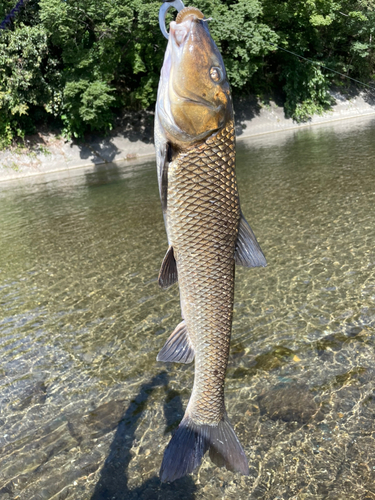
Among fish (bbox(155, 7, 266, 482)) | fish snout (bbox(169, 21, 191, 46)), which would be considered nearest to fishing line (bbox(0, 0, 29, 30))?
fish snout (bbox(169, 21, 191, 46))

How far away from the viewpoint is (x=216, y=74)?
2461 millimetres

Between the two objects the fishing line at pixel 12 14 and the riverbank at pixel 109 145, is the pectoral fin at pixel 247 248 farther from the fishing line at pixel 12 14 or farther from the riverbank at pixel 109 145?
the fishing line at pixel 12 14

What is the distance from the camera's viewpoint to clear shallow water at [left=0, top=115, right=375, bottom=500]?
3.71m

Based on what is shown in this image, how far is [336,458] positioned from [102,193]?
596 inches

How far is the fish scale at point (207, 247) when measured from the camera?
252 cm

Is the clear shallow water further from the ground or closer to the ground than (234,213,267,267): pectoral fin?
closer to the ground

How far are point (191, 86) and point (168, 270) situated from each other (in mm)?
1130

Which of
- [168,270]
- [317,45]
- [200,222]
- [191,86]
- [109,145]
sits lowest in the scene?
[168,270]

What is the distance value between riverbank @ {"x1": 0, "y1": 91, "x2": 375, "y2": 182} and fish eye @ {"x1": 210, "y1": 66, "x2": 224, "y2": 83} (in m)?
27.5

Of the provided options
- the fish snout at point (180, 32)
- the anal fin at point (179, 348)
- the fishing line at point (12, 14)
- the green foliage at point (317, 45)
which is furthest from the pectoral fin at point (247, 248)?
the green foliage at point (317, 45)

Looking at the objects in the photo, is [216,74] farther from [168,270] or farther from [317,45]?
[317,45]

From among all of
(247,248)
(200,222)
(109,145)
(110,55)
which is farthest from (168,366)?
(110,55)

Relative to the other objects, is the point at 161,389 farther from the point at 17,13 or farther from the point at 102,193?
the point at 17,13

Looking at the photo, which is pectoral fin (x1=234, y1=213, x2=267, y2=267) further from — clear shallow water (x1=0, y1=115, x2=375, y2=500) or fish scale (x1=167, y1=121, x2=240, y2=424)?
clear shallow water (x1=0, y1=115, x2=375, y2=500)
